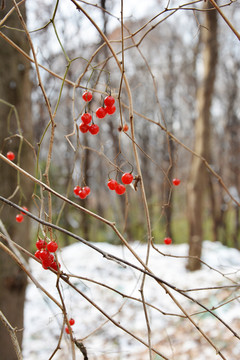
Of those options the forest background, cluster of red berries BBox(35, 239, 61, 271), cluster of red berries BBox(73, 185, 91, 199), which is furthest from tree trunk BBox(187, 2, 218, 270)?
cluster of red berries BBox(35, 239, 61, 271)

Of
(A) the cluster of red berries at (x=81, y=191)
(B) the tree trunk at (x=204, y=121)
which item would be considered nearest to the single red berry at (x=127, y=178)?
(A) the cluster of red berries at (x=81, y=191)

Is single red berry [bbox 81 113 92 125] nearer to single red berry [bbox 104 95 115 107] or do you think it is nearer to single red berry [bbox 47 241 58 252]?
single red berry [bbox 104 95 115 107]

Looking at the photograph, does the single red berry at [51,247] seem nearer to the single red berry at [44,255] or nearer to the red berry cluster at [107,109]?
the single red berry at [44,255]

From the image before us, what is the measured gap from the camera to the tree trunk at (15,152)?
205 centimetres

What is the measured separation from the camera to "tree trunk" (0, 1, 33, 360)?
2047 mm

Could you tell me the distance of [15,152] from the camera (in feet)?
6.92

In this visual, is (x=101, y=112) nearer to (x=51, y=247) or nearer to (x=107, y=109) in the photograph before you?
(x=107, y=109)

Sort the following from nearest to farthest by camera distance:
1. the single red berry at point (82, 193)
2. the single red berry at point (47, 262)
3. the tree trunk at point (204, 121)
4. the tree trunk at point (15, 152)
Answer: the single red berry at point (47, 262) < the single red berry at point (82, 193) < the tree trunk at point (15, 152) < the tree trunk at point (204, 121)

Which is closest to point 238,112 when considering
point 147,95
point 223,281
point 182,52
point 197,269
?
point 182,52

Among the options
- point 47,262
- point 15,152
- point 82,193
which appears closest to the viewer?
point 47,262

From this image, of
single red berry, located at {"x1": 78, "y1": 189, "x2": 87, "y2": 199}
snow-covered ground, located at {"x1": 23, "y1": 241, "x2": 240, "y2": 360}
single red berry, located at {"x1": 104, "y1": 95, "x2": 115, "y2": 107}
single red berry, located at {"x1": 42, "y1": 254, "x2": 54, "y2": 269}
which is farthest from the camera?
snow-covered ground, located at {"x1": 23, "y1": 241, "x2": 240, "y2": 360}

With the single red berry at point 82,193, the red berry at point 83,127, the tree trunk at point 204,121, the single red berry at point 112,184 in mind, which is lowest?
the single red berry at point 82,193

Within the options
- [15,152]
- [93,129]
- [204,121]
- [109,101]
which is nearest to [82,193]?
[93,129]

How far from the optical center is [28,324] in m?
3.62
